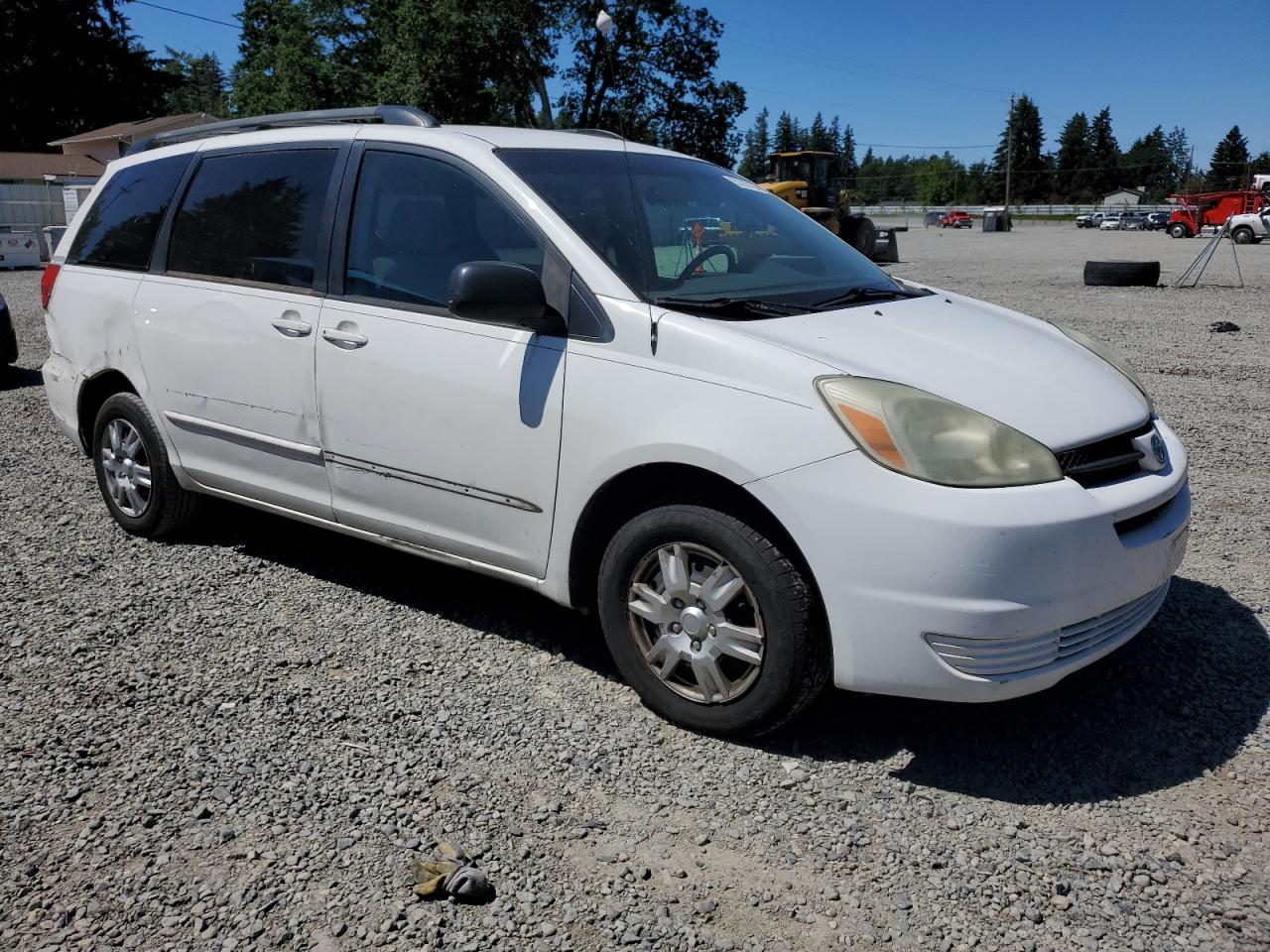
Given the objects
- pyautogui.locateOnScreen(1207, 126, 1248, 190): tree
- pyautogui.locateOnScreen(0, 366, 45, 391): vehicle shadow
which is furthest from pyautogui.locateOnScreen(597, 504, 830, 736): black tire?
pyautogui.locateOnScreen(1207, 126, 1248, 190): tree

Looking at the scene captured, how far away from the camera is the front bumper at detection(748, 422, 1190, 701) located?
8.95 feet

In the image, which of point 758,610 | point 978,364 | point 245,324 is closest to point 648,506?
point 758,610

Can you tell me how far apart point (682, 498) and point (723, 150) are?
46974 mm

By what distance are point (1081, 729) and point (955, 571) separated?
3.23 feet

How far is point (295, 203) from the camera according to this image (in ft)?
13.8

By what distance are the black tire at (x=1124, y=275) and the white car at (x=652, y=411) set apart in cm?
1588

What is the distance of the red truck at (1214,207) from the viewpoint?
39500 mm

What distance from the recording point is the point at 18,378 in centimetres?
1029

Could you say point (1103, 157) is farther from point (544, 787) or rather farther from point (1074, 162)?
point (544, 787)

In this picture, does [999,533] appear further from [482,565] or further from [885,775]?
[482,565]

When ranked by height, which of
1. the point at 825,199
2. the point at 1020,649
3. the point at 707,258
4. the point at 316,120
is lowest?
the point at 1020,649

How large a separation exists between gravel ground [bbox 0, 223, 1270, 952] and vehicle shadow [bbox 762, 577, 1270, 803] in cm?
1

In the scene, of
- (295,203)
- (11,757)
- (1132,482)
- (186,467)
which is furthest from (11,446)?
(1132,482)

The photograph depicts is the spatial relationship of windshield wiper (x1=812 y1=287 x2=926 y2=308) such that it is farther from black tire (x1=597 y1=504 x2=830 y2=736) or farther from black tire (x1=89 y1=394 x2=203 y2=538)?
black tire (x1=89 y1=394 x2=203 y2=538)
